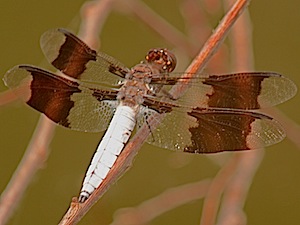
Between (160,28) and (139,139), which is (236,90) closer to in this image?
(139,139)

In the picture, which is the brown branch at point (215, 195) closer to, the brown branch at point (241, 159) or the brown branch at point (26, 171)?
the brown branch at point (241, 159)

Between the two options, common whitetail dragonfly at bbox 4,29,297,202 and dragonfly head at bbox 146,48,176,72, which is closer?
common whitetail dragonfly at bbox 4,29,297,202

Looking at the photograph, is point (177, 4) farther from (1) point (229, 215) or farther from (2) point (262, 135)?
→ (2) point (262, 135)

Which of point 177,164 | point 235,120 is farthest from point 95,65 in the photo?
point 177,164

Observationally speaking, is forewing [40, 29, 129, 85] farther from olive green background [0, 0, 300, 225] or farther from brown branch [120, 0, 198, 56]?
olive green background [0, 0, 300, 225]

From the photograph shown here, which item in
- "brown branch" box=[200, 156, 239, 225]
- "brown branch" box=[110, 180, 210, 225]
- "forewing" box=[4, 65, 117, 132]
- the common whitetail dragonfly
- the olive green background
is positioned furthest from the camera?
the olive green background

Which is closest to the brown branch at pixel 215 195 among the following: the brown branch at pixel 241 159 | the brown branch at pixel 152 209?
the brown branch at pixel 241 159

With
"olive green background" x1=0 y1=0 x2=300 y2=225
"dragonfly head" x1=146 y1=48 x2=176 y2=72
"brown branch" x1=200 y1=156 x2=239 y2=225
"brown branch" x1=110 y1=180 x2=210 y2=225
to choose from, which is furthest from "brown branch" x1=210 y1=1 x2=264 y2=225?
"olive green background" x1=0 y1=0 x2=300 y2=225
